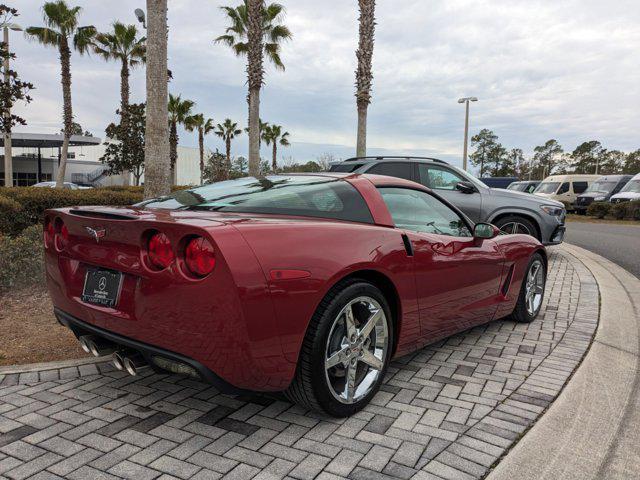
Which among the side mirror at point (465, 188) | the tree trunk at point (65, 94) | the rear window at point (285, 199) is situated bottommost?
the rear window at point (285, 199)

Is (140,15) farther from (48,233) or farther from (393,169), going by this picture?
(48,233)

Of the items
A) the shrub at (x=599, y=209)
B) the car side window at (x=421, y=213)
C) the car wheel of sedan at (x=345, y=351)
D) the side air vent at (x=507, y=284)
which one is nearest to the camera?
the car wheel of sedan at (x=345, y=351)

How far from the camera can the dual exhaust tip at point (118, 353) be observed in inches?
105

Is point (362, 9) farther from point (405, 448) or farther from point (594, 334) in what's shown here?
point (405, 448)

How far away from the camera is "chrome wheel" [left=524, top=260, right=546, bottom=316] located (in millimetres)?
4891

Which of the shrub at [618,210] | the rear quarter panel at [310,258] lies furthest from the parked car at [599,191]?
the rear quarter panel at [310,258]

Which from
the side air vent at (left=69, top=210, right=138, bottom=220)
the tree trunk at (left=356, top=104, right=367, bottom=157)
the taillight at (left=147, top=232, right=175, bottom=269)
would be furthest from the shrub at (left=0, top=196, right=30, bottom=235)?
the tree trunk at (left=356, top=104, right=367, bottom=157)

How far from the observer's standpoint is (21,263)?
6.12 m

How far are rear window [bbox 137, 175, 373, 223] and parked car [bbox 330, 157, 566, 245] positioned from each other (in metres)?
5.01

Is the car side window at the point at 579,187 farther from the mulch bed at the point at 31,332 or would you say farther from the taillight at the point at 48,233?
the taillight at the point at 48,233

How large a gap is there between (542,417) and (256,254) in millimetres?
1897

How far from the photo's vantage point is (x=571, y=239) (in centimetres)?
1383

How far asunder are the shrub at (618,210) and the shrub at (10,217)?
22620 millimetres

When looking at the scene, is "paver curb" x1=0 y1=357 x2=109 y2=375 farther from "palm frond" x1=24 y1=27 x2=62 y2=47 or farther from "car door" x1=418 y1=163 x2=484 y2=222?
"palm frond" x1=24 y1=27 x2=62 y2=47
